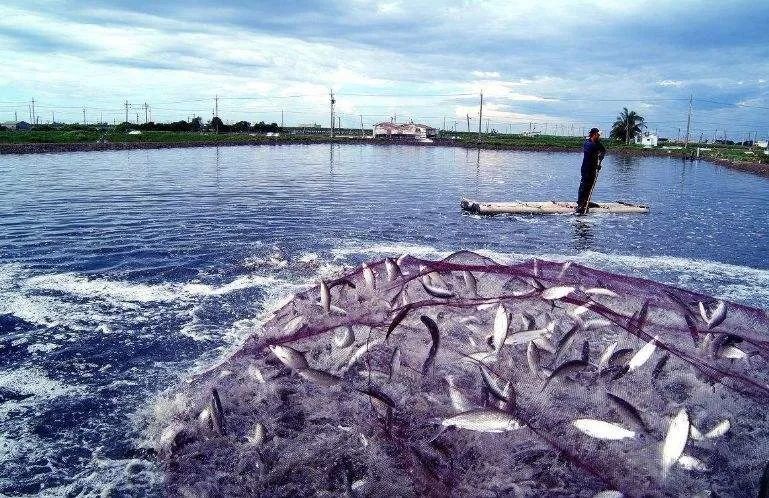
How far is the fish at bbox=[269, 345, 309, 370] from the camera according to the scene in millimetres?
5223

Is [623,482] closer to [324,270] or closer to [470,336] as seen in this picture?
[470,336]

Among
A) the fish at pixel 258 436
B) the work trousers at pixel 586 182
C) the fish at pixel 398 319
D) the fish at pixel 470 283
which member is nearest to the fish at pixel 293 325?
the fish at pixel 398 319

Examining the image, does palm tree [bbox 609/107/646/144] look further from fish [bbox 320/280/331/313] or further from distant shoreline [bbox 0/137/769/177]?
fish [bbox 320/280/331/313]

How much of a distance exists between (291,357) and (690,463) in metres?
3.53

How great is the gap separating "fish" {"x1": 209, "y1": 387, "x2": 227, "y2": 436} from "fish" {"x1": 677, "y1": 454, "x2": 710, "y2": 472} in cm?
385

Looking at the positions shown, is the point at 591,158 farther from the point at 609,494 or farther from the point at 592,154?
the point at 609,494

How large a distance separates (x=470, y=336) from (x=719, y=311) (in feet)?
8.86

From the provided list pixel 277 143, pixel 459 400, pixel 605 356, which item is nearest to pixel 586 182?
pixel 605 356

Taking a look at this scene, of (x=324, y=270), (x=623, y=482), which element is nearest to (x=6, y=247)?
(x=324, y=270)

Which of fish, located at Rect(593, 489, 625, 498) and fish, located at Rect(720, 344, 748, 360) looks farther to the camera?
fish, located at Rect(720, 344, 748, 360)

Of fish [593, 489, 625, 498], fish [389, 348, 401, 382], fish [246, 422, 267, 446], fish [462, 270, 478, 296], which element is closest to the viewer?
fish [593, 489, 625, 498]

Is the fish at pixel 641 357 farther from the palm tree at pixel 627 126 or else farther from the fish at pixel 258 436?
the palm tree at pixel 627 126

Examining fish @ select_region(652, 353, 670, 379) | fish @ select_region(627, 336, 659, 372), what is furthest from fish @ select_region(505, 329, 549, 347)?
fish @ select_region(652, 353, 670, 379)

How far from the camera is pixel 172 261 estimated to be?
40.2ft
